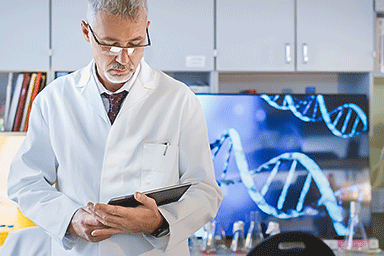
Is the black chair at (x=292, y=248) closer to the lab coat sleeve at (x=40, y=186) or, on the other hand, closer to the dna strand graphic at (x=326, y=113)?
the lab coat sleeve at (x=40, y=186)

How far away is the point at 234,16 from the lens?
2.28 metres

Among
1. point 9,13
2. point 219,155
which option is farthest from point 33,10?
point 219,155

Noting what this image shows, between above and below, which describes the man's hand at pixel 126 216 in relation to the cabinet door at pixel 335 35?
below

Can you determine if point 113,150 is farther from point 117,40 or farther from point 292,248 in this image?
point 292,248

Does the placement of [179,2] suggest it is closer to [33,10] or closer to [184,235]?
[33,10]

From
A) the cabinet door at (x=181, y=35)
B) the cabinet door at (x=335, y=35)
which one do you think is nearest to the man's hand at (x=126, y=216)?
the cabinet door at (x=181, y=35)

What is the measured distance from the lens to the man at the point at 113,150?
1.10 m

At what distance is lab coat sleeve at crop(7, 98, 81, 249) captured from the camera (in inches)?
42.7

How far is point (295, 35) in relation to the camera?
2309 millimetres

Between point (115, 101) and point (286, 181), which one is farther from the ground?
point (115, 101)

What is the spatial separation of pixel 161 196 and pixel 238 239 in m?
1.28

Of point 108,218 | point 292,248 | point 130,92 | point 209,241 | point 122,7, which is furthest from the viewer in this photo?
point 209,241

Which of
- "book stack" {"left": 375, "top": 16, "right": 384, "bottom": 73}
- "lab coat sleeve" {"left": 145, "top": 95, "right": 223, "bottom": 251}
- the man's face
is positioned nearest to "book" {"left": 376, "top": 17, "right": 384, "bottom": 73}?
"book stack" {"left": 375, "top": 16, "right": 384, "bottom": 73}

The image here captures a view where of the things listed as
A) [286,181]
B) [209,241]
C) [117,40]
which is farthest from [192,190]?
[286,181]
